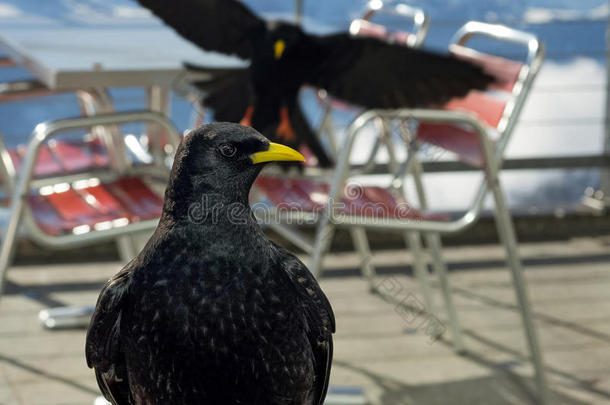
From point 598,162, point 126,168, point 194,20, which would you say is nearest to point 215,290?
point 194,20

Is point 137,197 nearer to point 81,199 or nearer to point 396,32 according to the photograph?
point 81,199

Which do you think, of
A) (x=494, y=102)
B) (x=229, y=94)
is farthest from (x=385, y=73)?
(x=494, y=102)

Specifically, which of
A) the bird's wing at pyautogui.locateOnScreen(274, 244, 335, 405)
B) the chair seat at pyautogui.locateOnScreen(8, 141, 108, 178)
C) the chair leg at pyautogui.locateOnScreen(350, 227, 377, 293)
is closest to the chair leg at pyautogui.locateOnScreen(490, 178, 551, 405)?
the chair leg at pyautogui.locateOnScreen(350, 227, 377, 293)

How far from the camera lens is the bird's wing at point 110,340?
0.91m

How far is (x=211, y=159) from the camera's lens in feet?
2.82

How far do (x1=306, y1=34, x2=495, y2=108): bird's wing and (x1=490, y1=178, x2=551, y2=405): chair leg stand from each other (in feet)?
1.12

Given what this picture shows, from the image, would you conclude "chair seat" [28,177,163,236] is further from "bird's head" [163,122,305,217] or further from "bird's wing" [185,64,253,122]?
"bird's head" [163,122,305,217]

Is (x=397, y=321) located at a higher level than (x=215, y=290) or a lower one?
lower

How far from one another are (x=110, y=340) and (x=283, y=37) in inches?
45.6

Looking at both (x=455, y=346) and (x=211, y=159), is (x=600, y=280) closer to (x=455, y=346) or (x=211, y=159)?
(x=455, y=346)

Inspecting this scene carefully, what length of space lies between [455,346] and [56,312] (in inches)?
46.4

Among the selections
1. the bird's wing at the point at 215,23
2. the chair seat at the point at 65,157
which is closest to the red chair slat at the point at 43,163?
the chair seat at the point at 65,157

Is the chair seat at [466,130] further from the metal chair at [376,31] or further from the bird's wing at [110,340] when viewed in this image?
the bird's wing at [110,340]

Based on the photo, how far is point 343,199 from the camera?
2.29m
